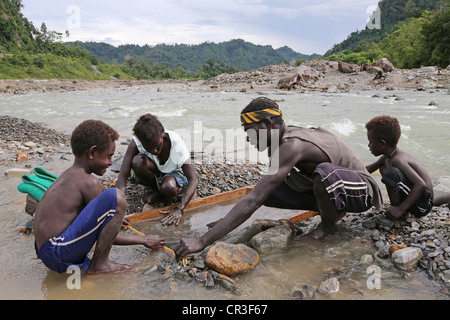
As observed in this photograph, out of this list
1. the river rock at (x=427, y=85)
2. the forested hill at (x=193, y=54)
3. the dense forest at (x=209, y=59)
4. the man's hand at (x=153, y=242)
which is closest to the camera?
the man's hand at (x=153, y=242)

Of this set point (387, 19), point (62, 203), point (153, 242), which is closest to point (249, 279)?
point (153, 242)

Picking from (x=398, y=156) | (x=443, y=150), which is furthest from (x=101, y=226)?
(x=443, y=150)

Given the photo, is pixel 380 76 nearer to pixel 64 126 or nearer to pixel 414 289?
pixel 64 126

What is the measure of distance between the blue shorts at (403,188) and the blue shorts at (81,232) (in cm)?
210

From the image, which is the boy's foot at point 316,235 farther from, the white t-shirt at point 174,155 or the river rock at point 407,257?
the white t-shirt at point 174,155

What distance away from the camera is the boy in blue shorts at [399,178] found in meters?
2.73

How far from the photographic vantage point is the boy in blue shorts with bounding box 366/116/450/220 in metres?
2.73

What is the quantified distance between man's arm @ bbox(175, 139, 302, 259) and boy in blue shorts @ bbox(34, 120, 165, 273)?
0.51 meters

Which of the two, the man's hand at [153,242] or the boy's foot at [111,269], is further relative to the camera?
the man's hand at [153,242]

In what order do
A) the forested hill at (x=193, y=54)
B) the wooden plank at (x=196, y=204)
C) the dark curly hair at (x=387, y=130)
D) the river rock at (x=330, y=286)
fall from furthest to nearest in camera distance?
the forested hill at (x=193, y=54) < the wooden plank at (x=196, y=204) < the dark curly hair at (x=387, y=130) < the river rock at (x=330, y=286)

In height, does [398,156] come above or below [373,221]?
above

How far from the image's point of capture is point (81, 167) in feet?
7.13

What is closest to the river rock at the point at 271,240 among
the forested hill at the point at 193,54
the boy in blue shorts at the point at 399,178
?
the boy in blue shorts at the point at 399,178

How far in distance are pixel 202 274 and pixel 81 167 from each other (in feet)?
3.31
